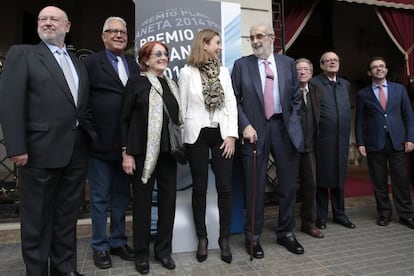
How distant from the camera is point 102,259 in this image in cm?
297

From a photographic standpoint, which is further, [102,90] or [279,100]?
[279,100]

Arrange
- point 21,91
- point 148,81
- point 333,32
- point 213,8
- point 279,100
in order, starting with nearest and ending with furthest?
1. point 21,91
2. point 148,81
3. point 279,100
4. point 213,8
5. point 333,32

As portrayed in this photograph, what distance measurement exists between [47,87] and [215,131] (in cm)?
135

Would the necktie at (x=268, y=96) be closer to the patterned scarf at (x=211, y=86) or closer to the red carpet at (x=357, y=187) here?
the patterned scarf at (x=211, y=86)

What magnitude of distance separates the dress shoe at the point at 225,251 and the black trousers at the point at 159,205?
0.47m

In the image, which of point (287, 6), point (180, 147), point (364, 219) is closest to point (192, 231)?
point (180, 147)

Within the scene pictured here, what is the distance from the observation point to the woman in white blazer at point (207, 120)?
2932 mm

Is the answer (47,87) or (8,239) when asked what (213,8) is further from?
(8,239)

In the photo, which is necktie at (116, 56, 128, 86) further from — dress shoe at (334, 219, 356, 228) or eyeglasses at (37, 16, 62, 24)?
dress shoe at (334, 219, 356, 228)

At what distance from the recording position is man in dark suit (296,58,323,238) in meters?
3.72

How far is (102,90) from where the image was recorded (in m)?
2.94

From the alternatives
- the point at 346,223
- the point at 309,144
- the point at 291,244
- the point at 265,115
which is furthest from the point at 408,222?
the point at 265,115

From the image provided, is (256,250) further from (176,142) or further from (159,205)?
(176,142)

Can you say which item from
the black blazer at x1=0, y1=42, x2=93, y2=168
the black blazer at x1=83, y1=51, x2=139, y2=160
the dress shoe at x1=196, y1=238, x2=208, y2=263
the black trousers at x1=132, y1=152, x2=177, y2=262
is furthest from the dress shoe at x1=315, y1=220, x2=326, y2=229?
the black blazer at x1=0, y1=42, x2=93, y2=168
